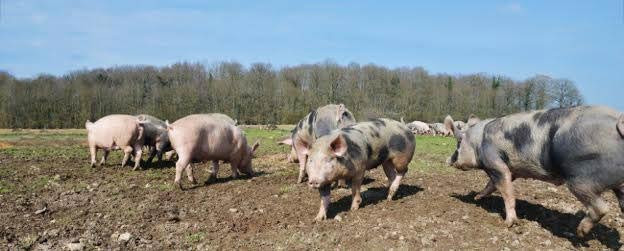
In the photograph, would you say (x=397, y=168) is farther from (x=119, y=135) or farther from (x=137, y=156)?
(x=119, y=135)

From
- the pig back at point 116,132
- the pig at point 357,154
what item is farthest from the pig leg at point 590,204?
the pig back at point 116,132

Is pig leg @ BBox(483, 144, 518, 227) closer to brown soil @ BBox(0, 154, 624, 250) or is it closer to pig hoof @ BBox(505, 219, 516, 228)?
pig hoof @ BBox(505, 219, 516, 228)

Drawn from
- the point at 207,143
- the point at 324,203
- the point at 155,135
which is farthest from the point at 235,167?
the point at 324,203

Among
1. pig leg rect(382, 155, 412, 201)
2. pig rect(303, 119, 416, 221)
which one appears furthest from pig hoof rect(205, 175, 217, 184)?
pig leg rect(382, 155, 412, 201)

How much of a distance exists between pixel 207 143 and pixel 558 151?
7.24m

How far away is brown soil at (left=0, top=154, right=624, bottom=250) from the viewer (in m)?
7.04

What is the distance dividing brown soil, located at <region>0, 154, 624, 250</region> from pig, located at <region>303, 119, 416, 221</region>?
47 centimetres

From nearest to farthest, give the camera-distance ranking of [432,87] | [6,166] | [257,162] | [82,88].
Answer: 1. [6,166]
2. [257,162]
3. [82,88]
4. [432,87]

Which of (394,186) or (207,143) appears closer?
(394,186)

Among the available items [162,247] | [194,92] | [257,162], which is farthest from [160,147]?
[194,92]

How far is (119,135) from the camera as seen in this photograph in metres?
13.9

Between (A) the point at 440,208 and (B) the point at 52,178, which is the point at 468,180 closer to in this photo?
(A) the point at 440,208

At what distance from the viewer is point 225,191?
10727 millimetres

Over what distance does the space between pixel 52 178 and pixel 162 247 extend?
634 centimetres
